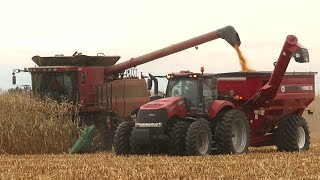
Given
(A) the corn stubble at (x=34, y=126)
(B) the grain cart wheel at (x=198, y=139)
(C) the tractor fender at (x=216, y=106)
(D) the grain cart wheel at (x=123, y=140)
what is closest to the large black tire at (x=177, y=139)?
(B) the grain cart wheel at (x=198, y=139)

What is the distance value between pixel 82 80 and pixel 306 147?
21.1 feet

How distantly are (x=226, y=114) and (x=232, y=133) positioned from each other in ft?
1.63

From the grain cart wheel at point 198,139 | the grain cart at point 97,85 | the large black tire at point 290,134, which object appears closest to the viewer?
the grain cart wheel at point 198,139

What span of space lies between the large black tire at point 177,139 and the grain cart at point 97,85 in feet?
15.5

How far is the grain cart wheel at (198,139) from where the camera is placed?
13.0 metres

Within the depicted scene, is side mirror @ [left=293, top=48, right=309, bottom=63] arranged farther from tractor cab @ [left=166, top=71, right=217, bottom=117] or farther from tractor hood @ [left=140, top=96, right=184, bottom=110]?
tractor hood @ [left=140, top=96, right=184, bottom=110]

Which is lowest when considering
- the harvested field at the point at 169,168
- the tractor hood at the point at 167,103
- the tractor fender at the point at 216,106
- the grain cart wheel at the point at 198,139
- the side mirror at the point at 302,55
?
the harvested field at the point at 169,168

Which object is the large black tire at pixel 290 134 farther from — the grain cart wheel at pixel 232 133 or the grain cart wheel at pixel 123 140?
the grain cart wheel at pixel 123 140

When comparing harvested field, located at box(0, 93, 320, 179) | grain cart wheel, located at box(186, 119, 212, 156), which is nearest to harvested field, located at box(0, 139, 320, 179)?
harvested field, located at box(0, 93, 320, 179)

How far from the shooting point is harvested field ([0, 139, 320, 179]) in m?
9.79

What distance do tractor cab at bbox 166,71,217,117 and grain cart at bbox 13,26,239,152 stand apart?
4216mm

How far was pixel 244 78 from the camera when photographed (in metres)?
15.5

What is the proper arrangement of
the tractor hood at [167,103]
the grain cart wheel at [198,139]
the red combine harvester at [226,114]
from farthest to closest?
1. the tractor hood at [167,103]
2. the red combine harvester at [226,114]
3. the grain cart wheel at [198,139]

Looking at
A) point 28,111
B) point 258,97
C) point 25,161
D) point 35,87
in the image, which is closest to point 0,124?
point 28,111
